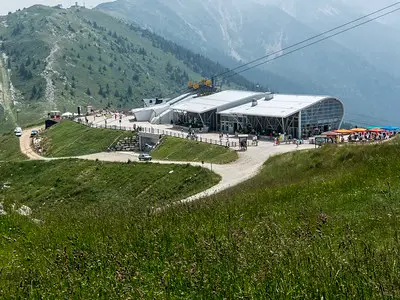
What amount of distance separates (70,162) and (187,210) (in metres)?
55.0

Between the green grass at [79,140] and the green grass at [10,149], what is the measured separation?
4.96 meters

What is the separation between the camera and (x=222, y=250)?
8.72 m

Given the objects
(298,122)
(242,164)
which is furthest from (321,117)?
(242,164)

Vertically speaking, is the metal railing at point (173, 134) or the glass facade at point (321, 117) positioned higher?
the glass facade at point (321, 117)

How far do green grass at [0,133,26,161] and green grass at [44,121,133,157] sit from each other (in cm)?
496

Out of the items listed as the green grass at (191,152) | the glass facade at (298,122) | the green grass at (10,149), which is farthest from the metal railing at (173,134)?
the green grass at (10,149)

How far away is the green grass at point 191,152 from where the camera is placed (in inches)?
2376

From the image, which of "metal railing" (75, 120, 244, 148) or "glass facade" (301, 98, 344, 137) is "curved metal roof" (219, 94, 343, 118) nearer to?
"glass facade" (301, 98, 344, 137)

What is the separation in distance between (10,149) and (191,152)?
150 ft

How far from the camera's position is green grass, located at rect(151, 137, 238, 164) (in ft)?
198

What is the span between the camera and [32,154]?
3573 inches

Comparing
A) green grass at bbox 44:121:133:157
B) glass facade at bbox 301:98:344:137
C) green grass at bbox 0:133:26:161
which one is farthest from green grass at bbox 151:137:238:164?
green grass at bbox 0:133:26:161

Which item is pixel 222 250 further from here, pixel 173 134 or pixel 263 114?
pixel 173 134

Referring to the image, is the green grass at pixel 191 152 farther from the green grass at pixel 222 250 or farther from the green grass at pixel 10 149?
the green grass at pixel 222 250
